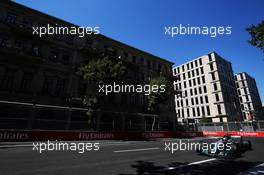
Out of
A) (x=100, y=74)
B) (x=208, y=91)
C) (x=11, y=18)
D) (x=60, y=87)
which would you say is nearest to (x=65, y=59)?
(x=60, y=87)

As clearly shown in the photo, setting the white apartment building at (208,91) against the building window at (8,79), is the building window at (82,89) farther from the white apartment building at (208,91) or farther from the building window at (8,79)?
the white apartment building at (208,91)

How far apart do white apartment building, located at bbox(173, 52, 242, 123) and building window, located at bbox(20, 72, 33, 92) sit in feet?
129

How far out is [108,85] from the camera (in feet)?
80.0

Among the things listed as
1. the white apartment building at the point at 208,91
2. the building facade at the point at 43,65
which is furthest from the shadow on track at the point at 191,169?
the white apartment building at the point at 208,91

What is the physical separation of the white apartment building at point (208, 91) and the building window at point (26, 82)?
129 feet

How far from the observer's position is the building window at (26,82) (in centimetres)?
2306

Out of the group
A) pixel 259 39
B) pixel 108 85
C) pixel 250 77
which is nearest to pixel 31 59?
pixel 108 85

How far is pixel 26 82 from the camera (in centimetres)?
2341

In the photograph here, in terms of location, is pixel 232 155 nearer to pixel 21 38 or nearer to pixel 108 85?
pixel 108 85

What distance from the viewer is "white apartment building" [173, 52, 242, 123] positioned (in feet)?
179

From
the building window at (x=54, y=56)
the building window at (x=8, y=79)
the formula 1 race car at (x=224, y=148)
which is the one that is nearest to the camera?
the formula 1 race car at (x=224, y=148)

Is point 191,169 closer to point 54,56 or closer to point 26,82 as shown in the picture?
point 26,82

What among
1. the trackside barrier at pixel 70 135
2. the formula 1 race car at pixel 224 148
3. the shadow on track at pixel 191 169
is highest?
the trackside barrier at pixel 70 135

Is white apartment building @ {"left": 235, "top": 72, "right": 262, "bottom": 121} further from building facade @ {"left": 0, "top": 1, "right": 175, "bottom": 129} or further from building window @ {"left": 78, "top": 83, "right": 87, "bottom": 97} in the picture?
building window @ {"left": 78, "top": 83, "right": 87, "bottom": 97}
